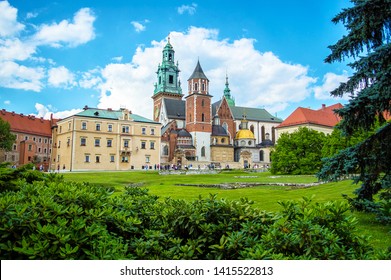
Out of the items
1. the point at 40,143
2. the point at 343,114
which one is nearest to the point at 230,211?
the point at 343,114

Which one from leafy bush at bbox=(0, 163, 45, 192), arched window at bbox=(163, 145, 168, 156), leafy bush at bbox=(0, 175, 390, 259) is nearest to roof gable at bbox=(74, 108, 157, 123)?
arched window at bbox=(163, 145, 168, 156)

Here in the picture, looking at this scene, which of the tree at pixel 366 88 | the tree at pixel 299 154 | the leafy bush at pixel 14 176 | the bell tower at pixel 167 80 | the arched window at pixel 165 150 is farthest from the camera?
the bell tower at pixel 167 80

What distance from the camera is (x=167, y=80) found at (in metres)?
96.2

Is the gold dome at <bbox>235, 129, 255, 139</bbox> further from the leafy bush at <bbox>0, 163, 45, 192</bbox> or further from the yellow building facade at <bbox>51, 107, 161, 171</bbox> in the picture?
the leafy bush at <bbox>0, 163, 45, 192</bbox>

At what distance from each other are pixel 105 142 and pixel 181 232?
56886 mm

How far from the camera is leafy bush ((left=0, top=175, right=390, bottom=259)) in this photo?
3.40m

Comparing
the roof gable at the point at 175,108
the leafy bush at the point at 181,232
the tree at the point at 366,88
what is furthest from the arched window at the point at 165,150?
the leafy bush at the point at 181,232

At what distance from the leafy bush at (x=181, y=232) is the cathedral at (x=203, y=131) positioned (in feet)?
208

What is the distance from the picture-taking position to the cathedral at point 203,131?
238 feet

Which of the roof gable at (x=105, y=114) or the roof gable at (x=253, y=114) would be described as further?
the roof gable at (x=253, y=114)

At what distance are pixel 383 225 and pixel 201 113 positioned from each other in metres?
68.2

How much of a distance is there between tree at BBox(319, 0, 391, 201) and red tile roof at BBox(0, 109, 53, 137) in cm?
5854

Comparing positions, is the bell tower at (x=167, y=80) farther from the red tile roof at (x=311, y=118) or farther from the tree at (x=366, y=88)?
the tree at (x=366, y=88)

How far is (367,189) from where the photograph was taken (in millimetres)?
9234
